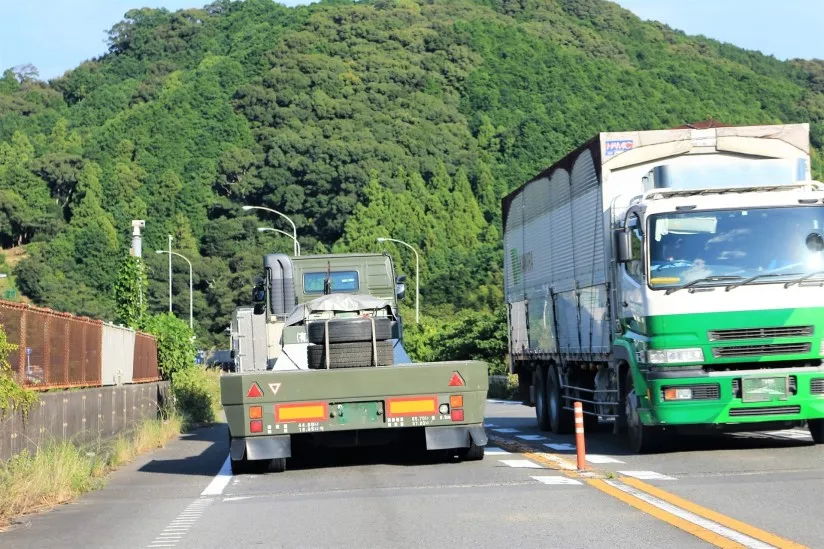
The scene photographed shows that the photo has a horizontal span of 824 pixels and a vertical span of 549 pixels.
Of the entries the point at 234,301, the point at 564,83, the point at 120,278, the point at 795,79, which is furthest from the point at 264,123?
the point at 120,278

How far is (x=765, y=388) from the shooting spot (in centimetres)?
1495

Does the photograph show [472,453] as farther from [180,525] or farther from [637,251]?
[180,525]

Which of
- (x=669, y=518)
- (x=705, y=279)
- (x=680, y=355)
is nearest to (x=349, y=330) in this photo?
(x=680, y=355)

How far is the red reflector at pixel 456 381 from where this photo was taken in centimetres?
1520

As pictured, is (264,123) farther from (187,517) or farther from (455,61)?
(187,517)

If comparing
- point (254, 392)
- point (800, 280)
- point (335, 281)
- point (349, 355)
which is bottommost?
point (254, 392)

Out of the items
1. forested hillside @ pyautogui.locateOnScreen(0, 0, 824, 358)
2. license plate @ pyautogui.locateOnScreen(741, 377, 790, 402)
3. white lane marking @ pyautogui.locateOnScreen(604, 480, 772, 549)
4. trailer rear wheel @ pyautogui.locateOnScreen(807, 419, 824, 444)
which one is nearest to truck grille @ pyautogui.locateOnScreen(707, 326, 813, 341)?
license plate @ pyautogui.locateOnScreen(741, 377, 790, 402)

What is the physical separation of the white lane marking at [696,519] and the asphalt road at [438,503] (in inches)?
7.7

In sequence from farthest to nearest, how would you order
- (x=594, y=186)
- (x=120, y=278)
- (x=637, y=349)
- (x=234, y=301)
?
(x=234, y=301), (x=120, y=278), (x=594, y=186), (x=637, y=349)

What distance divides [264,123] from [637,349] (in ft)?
486

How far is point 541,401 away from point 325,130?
13437cm

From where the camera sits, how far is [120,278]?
3584 cm

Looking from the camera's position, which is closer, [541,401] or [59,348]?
[59,348]

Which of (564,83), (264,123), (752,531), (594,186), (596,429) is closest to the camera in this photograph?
(752,531)
